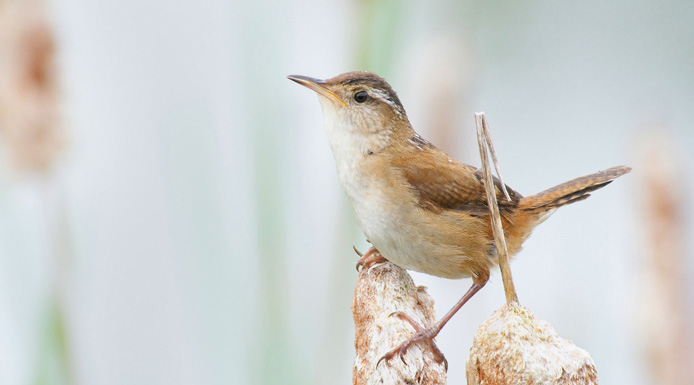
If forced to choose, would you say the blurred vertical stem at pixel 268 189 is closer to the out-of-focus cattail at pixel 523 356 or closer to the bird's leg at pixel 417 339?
the bird's leg at pixel 417 339

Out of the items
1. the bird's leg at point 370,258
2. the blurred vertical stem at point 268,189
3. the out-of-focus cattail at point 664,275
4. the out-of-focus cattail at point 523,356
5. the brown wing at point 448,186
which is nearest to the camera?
the out-of-focus cattail at point 523,356

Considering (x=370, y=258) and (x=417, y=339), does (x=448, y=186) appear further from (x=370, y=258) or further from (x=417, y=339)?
(x=417, y=339)

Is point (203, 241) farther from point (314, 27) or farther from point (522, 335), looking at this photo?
point (314, 27)

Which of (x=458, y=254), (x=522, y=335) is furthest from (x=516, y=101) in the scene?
(x=522, y=335)

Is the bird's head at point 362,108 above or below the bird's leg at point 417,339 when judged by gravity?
above

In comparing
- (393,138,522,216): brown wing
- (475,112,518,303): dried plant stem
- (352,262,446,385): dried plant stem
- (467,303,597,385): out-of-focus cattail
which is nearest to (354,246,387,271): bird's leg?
(393,138,522,216): brown wing

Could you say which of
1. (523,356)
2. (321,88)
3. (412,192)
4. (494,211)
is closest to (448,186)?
(412,192)

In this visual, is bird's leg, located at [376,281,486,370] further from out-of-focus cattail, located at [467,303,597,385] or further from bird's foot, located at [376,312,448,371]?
out-of-focus cattail, located at [467,303,597,385]

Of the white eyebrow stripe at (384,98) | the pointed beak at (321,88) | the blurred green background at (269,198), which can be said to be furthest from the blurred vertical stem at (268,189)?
the white eyebrow stripe at (384,98)
